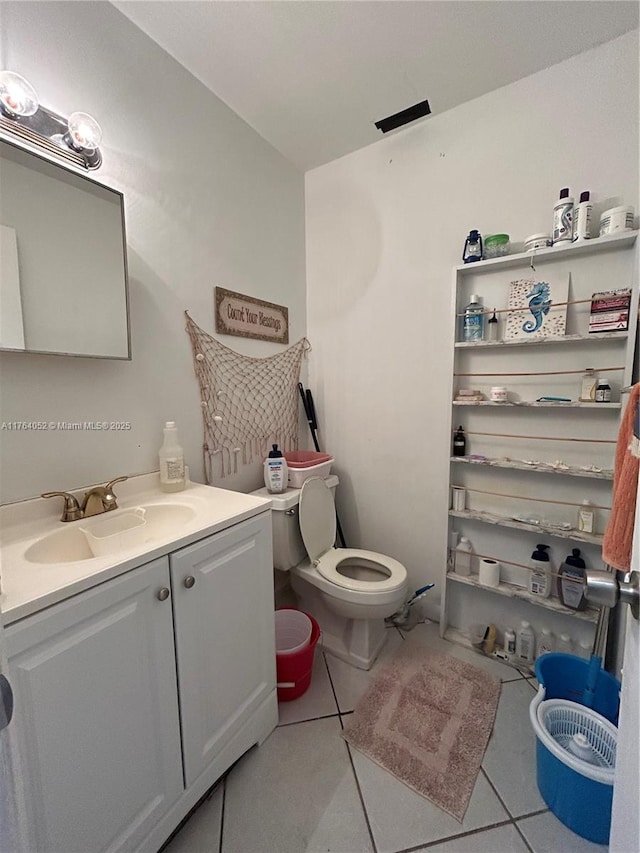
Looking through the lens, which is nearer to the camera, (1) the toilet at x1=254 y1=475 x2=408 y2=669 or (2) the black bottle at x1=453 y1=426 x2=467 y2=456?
(1) the toilet at x1=254 y1=475 x2=408 y2=669

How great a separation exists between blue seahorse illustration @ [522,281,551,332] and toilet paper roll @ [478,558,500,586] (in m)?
1.05

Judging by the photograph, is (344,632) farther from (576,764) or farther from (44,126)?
(44,126)

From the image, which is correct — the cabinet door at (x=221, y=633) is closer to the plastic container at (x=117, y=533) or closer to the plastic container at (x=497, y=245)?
the plastic container at (x=117, y=533)

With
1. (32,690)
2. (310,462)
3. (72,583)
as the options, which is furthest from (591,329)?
(32,690)

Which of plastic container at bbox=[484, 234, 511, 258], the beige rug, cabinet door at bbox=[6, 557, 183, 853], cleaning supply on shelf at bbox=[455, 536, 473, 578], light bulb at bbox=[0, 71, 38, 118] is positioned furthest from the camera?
cleaning supply on shelf at bbox=[455, 536, 473, 578]

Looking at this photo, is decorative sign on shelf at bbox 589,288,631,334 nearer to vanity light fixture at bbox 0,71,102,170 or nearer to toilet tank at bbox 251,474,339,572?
Answer: toilet tank at bbox 251,474,339,572

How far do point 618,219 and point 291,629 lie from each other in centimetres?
212

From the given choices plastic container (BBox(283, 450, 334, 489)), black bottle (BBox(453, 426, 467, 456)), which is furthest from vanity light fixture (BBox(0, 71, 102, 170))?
black bottle (BBox(453, 426, 467, 456))

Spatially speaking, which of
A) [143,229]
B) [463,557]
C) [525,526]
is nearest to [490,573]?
[463,557]

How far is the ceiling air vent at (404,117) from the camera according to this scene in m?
1.57

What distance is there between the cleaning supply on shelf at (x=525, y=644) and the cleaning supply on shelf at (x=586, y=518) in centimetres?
54

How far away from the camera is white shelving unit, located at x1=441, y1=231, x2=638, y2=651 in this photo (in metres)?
1.35

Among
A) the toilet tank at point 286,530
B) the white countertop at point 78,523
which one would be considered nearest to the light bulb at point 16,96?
the white countertop at point 78,523

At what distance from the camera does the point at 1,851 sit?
0.36 m
